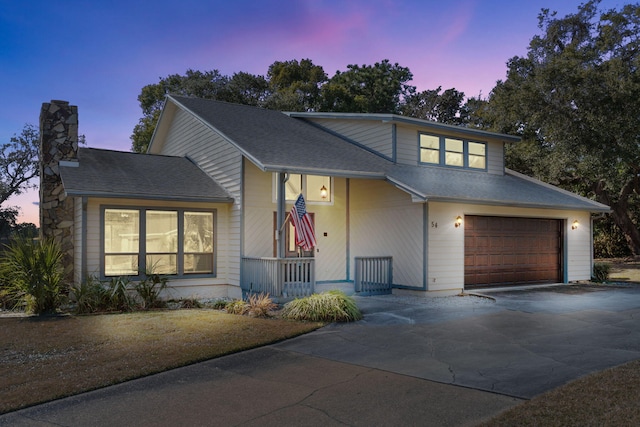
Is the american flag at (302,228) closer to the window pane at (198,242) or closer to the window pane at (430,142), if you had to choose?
the window pane at (198,242)

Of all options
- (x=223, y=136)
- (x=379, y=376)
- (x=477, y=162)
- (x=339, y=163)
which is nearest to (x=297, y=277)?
(x=339, y=163)

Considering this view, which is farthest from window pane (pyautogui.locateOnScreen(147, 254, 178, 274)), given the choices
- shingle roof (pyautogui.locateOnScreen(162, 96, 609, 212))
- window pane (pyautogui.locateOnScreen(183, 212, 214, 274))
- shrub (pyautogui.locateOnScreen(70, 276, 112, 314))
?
shingle roof (pyautogui.locateOnScreen(162, 96, 609, 212))

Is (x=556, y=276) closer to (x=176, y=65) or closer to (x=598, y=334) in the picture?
(x=598, y=334)

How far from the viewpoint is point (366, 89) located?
36062mm

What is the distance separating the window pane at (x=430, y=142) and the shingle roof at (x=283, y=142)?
1.60m

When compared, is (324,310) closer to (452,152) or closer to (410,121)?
(410,121)

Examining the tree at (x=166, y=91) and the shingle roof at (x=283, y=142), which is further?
the tree at (x=166, y=91)

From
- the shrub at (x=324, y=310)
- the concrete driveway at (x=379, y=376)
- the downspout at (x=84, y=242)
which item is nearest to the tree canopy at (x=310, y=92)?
the downspout at (x=84, y=242)

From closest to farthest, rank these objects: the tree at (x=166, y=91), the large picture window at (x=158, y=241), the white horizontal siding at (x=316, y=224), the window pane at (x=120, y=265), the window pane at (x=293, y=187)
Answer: the window pane at (x=120, y=265) < the large picture window at (x=158, y=241) < the white horizontal siding at (x=316, y=224) < the window pane at (x=293, y=187) < the tree at (x=166, y=91)

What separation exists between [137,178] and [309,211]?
15.4ft

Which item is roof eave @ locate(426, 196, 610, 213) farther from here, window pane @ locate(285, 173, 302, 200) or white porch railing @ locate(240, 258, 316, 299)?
window pane @ locate(285, 173, 302, 200)

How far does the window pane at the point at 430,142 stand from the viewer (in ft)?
52.7

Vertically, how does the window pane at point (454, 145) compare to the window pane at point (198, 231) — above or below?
above

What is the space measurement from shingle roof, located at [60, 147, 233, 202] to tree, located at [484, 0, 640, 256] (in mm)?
15223
